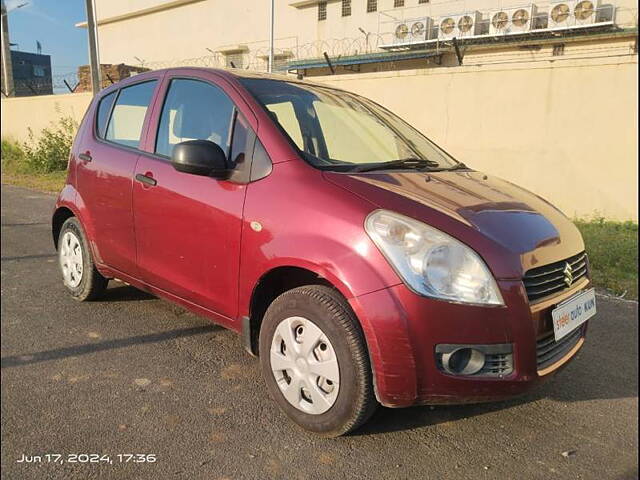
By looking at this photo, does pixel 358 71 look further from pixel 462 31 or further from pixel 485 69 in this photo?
pixel 462 31

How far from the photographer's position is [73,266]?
3.72 metres

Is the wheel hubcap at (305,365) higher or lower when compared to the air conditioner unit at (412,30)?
lower

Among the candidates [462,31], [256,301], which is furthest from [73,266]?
[462,31]

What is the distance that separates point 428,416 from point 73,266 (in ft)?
9.26

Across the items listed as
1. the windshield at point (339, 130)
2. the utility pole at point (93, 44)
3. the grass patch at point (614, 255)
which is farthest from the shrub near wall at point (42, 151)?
the grass patch at point (614, 255)

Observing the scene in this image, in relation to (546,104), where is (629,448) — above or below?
below

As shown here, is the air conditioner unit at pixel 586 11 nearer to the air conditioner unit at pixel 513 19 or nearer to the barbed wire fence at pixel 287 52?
the barbed wire fence at pixel 287 52

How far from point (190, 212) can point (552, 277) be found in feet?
5.97

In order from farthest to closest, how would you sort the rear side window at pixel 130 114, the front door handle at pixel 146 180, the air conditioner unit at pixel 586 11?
the air conditioner unit at pixel 586 11, the rear side window at pixel 130 114, the front door handle at pixel 146 180

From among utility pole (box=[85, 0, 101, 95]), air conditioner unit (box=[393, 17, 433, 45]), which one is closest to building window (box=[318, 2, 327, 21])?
air conditioner unit (box=[393, 17, 433, 45])

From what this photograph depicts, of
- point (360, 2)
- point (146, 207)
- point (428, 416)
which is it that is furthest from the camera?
point (360, 2)

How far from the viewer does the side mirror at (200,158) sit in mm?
2412

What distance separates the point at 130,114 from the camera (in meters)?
3.35

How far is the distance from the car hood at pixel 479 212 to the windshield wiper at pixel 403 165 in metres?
0.10
